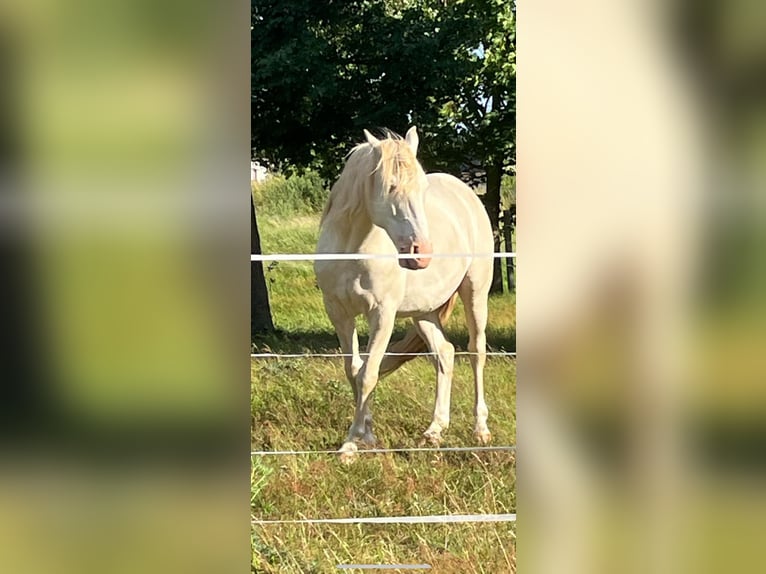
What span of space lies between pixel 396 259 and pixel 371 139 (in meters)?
0.34

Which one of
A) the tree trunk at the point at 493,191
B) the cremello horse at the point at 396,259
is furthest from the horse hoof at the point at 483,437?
the tree trunk at the point at 493,191

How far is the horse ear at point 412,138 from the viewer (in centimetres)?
240

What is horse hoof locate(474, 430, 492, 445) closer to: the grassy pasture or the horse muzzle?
the grassy pasture

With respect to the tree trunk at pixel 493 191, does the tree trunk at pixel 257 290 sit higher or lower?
lower

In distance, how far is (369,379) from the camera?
2461 millimetres

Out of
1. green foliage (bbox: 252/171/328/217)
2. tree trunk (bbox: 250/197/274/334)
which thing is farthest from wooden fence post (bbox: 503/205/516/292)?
tree trunk (bbox: 250/197/274/334)
